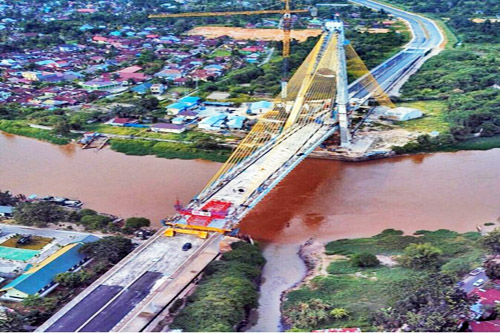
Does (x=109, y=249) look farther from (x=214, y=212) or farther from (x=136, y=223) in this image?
(x=214, y=212)

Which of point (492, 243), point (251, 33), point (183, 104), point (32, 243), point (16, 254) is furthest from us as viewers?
point (251, 33)

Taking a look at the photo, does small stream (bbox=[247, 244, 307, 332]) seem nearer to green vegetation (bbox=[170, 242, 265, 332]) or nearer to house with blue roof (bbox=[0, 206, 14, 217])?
green vegetation (bbox=[170, 242, 265, 332])

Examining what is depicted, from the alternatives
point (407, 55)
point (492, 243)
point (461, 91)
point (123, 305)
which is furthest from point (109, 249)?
point (407, 55)

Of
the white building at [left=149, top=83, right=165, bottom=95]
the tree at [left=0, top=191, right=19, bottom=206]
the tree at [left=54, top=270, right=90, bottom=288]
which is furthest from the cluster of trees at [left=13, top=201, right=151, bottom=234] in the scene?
the white building at [left=149, top=83, right=165, bottom=95]

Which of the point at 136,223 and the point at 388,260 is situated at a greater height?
the point at 136,223

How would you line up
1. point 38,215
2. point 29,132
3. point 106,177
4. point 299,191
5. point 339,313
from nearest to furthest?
point 339,313 < point 38,215 < point 299,191 < point 106,177 < point 29,132

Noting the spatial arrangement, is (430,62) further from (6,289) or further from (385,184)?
(6,289)

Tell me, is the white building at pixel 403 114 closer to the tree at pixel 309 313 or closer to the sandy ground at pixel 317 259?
the sandy ground at pixel 317 259
